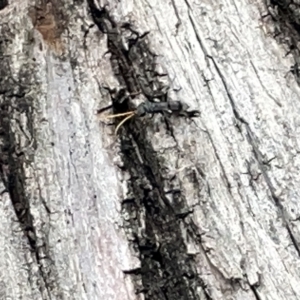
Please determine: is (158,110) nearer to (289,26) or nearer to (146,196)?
(146,196)

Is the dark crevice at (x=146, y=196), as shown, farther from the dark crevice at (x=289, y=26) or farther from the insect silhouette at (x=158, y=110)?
the dark crevice at (x=289, y=26)

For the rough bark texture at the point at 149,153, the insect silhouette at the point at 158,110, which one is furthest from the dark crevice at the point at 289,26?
the insect silhouette at the point at 158,110

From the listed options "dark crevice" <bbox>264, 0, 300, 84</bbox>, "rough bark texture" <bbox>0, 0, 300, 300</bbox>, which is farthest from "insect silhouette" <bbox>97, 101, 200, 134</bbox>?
"dark crevice" <bbox>264, 0, 300, 84</bbox>

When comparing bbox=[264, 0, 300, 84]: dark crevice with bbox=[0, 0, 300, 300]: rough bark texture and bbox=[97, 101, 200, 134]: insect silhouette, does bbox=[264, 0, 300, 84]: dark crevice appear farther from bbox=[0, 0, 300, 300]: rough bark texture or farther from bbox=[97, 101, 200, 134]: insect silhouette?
bbox=[97, 101, 200, 134]: insect silhouette

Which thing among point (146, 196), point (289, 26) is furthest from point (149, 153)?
point (289, 26)

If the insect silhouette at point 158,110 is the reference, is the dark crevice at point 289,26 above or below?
above

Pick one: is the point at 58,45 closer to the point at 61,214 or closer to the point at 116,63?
the point at 116,63

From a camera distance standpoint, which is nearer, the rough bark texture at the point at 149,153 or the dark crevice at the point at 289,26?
the rough bark texture at the point at 149,153
